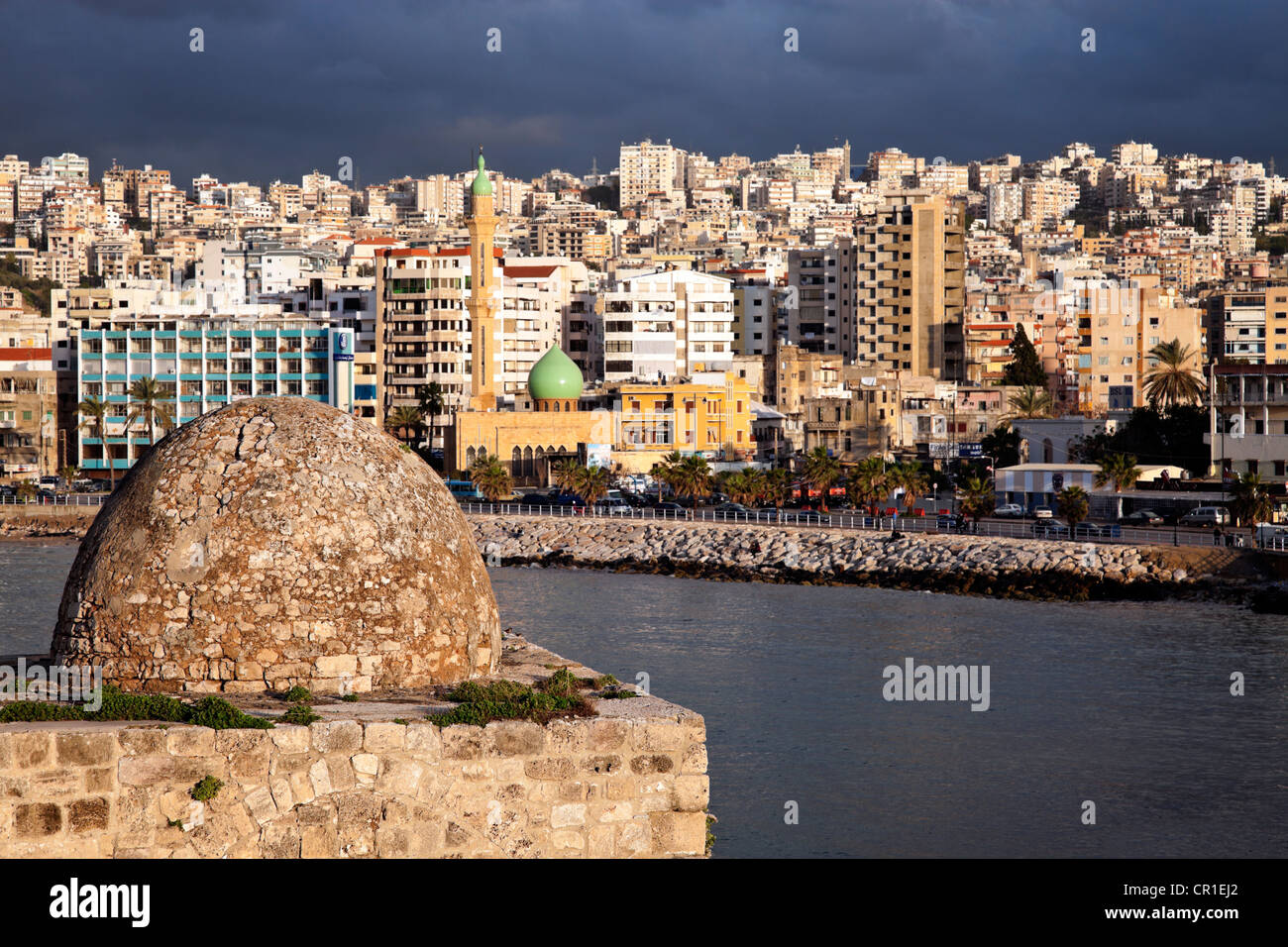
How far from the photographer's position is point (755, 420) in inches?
3442

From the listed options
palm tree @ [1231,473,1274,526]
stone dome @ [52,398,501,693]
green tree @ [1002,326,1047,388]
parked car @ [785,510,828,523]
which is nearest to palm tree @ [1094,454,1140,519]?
palm tree @ [1231,473,1274,526]

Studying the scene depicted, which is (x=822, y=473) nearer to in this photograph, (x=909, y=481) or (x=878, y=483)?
(x=878, y=483)

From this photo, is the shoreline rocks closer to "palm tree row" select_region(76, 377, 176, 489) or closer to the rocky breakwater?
the rocky breakwater

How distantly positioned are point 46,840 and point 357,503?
2.71 metres

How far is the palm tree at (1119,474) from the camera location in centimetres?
5922

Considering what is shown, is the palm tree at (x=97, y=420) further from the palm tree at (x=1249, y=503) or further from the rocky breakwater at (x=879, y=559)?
the palm tree at (x=1249, y=503)

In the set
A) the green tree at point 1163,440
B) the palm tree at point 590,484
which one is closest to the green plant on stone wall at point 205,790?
the palm tree at point 590,484

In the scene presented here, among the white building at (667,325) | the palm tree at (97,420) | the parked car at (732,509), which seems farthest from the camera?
the white building at (667,325)

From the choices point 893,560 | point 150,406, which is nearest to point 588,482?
point 893,560

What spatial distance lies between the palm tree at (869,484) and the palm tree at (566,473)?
12631 millimetres

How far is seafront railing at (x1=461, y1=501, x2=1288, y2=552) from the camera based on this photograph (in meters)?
50.8

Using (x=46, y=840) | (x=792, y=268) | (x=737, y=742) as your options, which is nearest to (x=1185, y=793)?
(x=737, y=742)

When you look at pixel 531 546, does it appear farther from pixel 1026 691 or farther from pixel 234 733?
pixel 234 733

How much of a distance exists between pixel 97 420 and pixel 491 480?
25.6 meters
